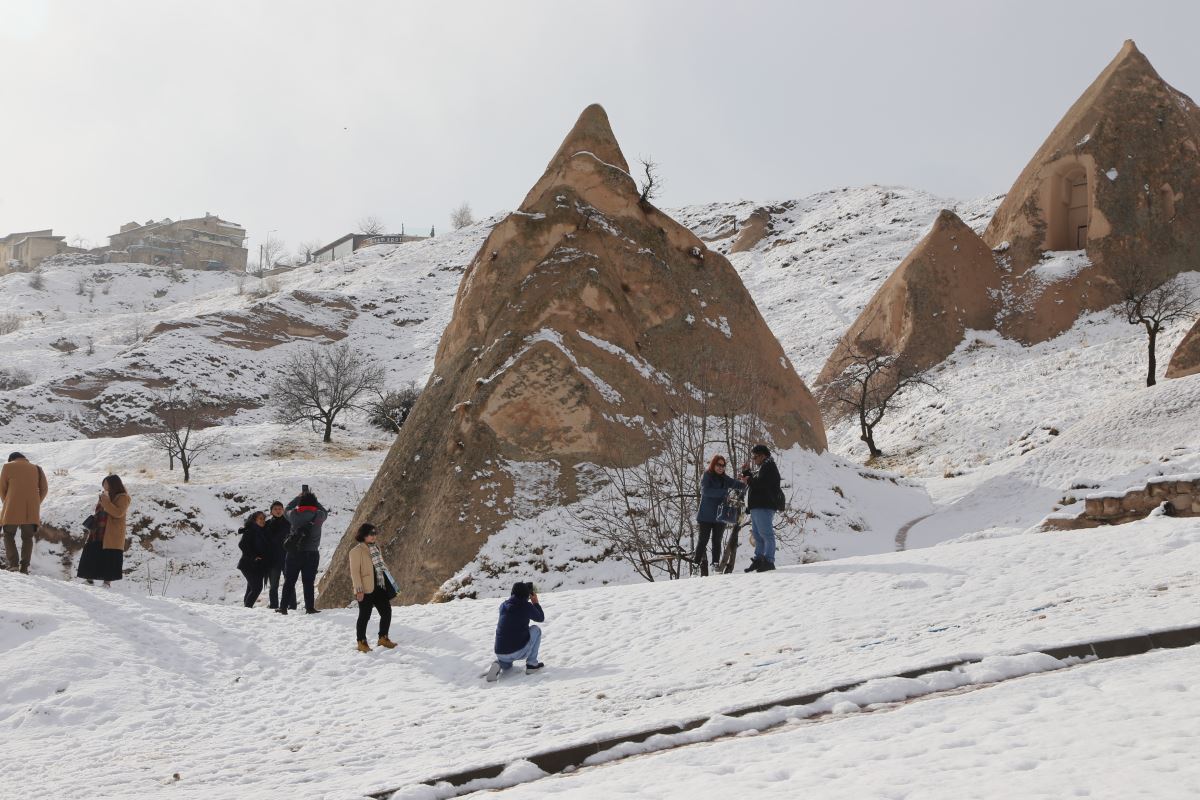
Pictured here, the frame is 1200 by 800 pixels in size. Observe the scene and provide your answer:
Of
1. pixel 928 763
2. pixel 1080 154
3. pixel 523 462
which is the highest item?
pixel 1080 154

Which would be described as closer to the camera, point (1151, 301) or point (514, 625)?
point (514, 625)

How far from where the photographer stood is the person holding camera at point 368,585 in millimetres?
11430

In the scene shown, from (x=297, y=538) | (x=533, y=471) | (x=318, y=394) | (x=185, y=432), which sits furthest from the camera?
(x=318, y=394)

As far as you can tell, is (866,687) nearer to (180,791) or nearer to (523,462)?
(180,791)

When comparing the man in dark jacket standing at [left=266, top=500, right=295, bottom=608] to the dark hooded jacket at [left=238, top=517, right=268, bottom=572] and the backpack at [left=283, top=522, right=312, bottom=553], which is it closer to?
the dark hooded jacket at [left=238, top=517, right=268, bottom=572]

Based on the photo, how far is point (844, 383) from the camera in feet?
119

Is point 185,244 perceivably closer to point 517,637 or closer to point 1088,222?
point 1088,222

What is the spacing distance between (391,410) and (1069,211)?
30.7 m

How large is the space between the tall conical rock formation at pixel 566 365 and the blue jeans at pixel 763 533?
4.94 m

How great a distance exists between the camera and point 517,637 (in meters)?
10.0

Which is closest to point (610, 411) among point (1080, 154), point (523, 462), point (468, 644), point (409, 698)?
point (523, 462)

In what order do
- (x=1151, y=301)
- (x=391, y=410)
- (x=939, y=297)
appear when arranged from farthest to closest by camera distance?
(x=391, y=410), (x=939, y=297), (x=1151, y=301)

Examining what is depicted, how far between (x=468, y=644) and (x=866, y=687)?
5566 millimetres

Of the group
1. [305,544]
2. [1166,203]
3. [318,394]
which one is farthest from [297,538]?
[1166,203]
